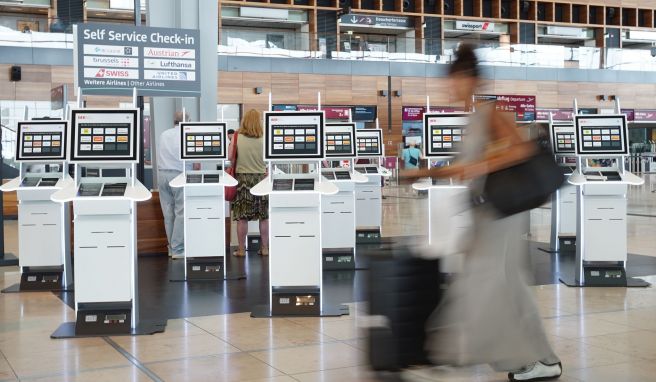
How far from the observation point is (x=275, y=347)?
483 centimetres

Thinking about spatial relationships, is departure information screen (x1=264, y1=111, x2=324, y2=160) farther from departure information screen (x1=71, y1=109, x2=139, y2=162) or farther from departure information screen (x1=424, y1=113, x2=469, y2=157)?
departure information screen (x1=424, y1=113, x2=469, y2=157)

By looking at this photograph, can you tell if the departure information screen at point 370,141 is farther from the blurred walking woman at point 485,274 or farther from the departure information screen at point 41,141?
the blurred walking woman at point 485,274

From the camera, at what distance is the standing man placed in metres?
8.68

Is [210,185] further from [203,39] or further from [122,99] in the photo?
[122,99]

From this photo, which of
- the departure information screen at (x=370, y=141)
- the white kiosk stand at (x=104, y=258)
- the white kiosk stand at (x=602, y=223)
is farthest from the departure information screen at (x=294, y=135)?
the departure information screen at (x=370, y=141)

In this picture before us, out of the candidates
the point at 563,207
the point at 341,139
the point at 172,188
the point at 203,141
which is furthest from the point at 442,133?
the point at 172,188

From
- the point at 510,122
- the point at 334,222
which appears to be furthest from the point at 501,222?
the point at 334,222

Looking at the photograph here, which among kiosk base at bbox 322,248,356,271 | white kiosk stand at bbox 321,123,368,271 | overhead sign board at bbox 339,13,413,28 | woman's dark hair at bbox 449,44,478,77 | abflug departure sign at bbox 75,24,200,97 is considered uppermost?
overhead sign board at bbox 339,13,413,28

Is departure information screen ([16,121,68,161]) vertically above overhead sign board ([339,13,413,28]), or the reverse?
overhead sign board ([339,13,413,28])

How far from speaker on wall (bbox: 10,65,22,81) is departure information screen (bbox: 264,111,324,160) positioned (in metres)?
15.3

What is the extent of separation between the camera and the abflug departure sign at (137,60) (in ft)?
28.2

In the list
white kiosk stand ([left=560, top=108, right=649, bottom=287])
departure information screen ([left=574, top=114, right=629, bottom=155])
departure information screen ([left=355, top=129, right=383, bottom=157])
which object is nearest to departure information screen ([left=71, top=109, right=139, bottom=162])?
white kiosk stand ([left=560, top=108, right=649, bottom=287])

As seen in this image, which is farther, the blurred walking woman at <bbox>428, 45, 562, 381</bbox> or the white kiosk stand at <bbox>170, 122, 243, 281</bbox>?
the white kiosk stand at <bbox>170, 122, 243, 281</bbox>

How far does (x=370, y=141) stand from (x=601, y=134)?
4.35 meters
